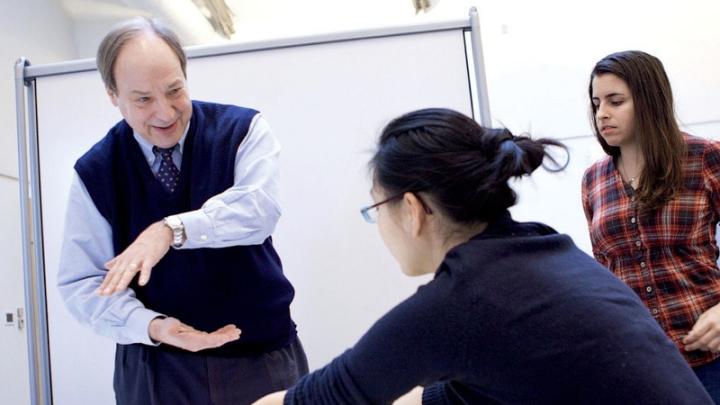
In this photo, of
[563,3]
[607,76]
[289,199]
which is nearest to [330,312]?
[289,199]

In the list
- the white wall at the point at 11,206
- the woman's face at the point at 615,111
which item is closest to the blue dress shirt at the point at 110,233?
the woman's face at the point at 615,111

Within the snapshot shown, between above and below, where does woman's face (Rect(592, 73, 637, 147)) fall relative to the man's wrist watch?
above

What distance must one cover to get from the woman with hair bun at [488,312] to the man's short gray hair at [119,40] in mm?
690

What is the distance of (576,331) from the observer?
726mm

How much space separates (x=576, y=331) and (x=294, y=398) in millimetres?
398

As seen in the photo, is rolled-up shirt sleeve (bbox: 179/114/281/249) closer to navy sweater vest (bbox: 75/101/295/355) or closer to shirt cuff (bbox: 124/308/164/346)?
navy sweater vest (bbox: 75/101/295/355)

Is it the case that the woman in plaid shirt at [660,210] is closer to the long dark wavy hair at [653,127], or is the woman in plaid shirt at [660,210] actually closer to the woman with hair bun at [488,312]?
the long dark wavy hair at [653,127]

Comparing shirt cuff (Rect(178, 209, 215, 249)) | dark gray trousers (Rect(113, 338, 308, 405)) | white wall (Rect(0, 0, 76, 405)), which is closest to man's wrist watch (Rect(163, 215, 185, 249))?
shirt cuff (Rect(178, 209, 215, 249))

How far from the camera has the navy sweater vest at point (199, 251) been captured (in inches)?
49.9

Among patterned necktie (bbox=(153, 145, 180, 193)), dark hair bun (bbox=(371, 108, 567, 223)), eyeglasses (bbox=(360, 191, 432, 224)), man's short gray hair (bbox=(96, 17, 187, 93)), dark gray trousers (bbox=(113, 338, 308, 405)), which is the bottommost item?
dark gray trousers (bbox=(113, 338, 308, 405))

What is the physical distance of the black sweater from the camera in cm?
72

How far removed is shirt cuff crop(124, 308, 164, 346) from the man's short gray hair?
492 millimetres

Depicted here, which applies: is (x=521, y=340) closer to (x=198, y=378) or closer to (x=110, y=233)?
(x=198, y=378)

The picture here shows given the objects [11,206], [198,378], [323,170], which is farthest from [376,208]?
[11,206]
